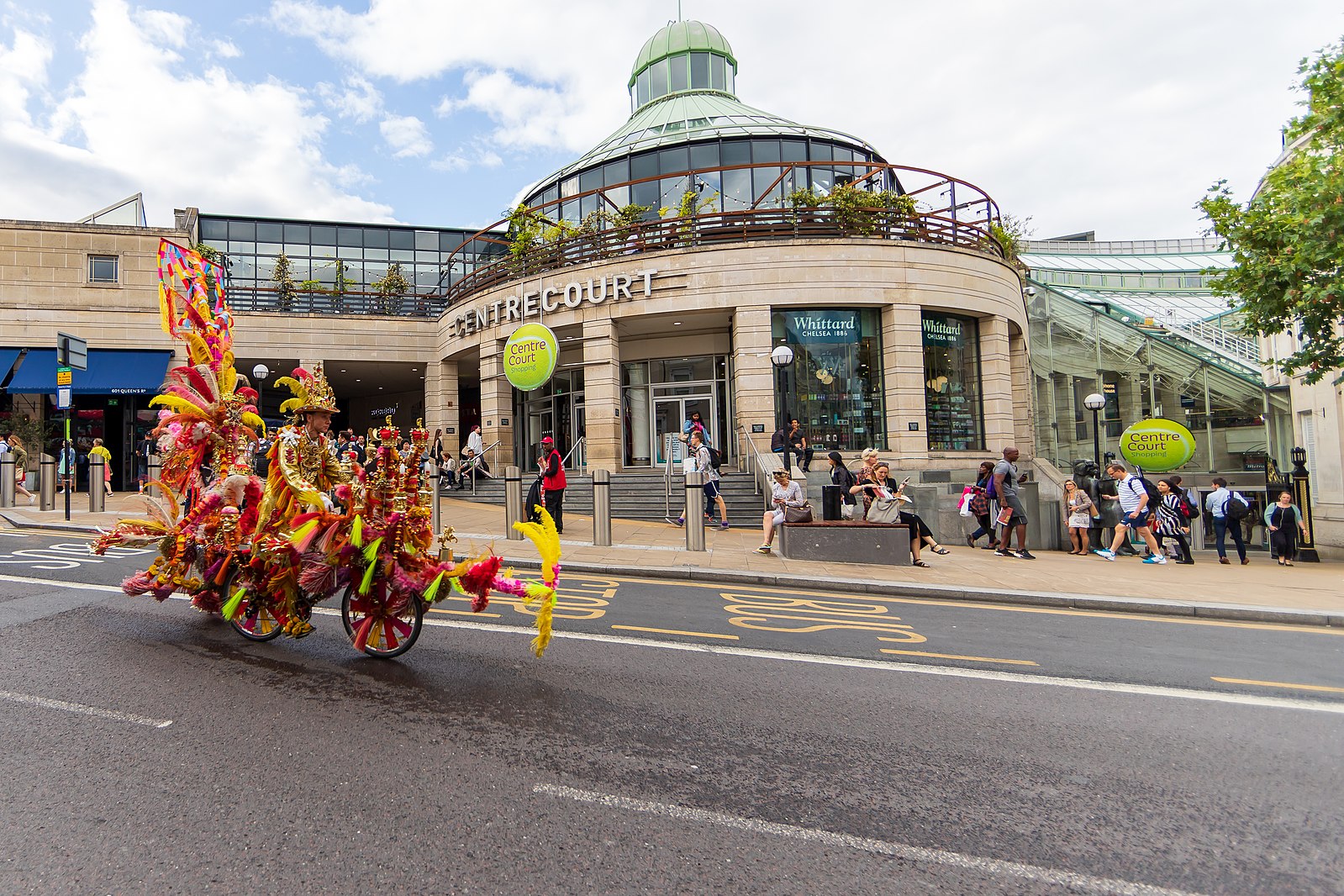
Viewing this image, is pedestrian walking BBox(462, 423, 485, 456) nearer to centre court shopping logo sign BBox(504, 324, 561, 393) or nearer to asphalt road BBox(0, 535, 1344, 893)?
centre court shopping logo sign BBox(504, 324, 561, 393)

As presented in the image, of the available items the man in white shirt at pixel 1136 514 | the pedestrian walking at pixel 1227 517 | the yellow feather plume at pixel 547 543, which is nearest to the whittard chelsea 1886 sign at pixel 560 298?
the man in white shirt at pixel 1136 514

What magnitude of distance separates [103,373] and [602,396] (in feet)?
57.5

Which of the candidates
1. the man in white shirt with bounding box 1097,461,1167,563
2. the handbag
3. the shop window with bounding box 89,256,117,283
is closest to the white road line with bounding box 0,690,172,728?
the handbag

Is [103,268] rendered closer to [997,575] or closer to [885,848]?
[997,575]

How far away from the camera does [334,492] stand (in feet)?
14.8

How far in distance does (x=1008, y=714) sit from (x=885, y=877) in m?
2.06

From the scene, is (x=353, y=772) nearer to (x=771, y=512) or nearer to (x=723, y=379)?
(x=771, y=512)

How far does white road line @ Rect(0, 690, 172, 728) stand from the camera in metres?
Result: 3.70

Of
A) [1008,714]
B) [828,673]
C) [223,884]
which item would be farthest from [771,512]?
[223,884]

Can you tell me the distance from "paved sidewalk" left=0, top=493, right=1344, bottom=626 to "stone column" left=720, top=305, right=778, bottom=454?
5158 mm

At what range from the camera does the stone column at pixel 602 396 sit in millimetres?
18547

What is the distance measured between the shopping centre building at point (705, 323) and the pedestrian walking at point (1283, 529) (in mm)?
4680

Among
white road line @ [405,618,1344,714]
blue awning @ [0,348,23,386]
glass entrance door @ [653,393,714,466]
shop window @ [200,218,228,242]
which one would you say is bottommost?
white road line @ [405,618,1344,714]

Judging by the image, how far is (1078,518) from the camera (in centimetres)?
1229
